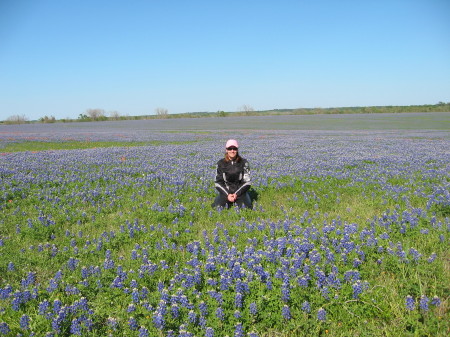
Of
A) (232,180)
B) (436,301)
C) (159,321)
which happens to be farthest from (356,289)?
(232,180)

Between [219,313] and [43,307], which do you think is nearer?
[219,313]

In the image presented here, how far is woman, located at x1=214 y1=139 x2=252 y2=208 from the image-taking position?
7.41m

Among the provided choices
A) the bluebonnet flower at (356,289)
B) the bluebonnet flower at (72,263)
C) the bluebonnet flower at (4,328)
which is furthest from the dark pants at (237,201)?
the bluebonnet flower at (4,328)

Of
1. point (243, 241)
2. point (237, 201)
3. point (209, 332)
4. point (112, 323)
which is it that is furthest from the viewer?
point (237, 201)

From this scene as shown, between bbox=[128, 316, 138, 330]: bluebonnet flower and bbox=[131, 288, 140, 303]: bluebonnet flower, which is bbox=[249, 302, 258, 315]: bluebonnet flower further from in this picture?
bbox=[131, 288, 140, 303]: bluebonnet flower

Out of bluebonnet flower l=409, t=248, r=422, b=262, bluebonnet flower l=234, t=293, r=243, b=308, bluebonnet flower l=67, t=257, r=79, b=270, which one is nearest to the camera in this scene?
bluebonnet flower l=234, t=293, r=243, b=308

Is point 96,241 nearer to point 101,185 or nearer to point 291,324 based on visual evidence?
point 291,324

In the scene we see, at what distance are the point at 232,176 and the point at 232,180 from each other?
0.34 ft

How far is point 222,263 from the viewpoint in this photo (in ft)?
14.5

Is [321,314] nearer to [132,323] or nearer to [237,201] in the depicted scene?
[132,323]

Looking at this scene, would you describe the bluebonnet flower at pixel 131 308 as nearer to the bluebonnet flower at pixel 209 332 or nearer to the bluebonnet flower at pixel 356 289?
the bluebonnet flower at pixel 209 332

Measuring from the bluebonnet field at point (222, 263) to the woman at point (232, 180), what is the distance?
36cm

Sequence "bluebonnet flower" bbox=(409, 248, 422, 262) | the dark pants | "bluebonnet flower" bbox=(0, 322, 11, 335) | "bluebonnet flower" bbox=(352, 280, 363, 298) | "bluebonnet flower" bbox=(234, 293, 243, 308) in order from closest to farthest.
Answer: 1. "bluebonnet flower" bbox=(0, 322, 11, 335)
2. "bluebonnet flower" bbox=(234, 293, 243, 308)
3. "bluebonnet flower" bbox=(352, 280, 363, 298)
4. "bluebonnet flower" bbox=(409, 248, 422, 262)
5. the dark pants

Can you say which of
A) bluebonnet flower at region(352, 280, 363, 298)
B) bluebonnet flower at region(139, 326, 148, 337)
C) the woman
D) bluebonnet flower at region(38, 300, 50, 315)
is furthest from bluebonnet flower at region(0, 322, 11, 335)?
the woman
